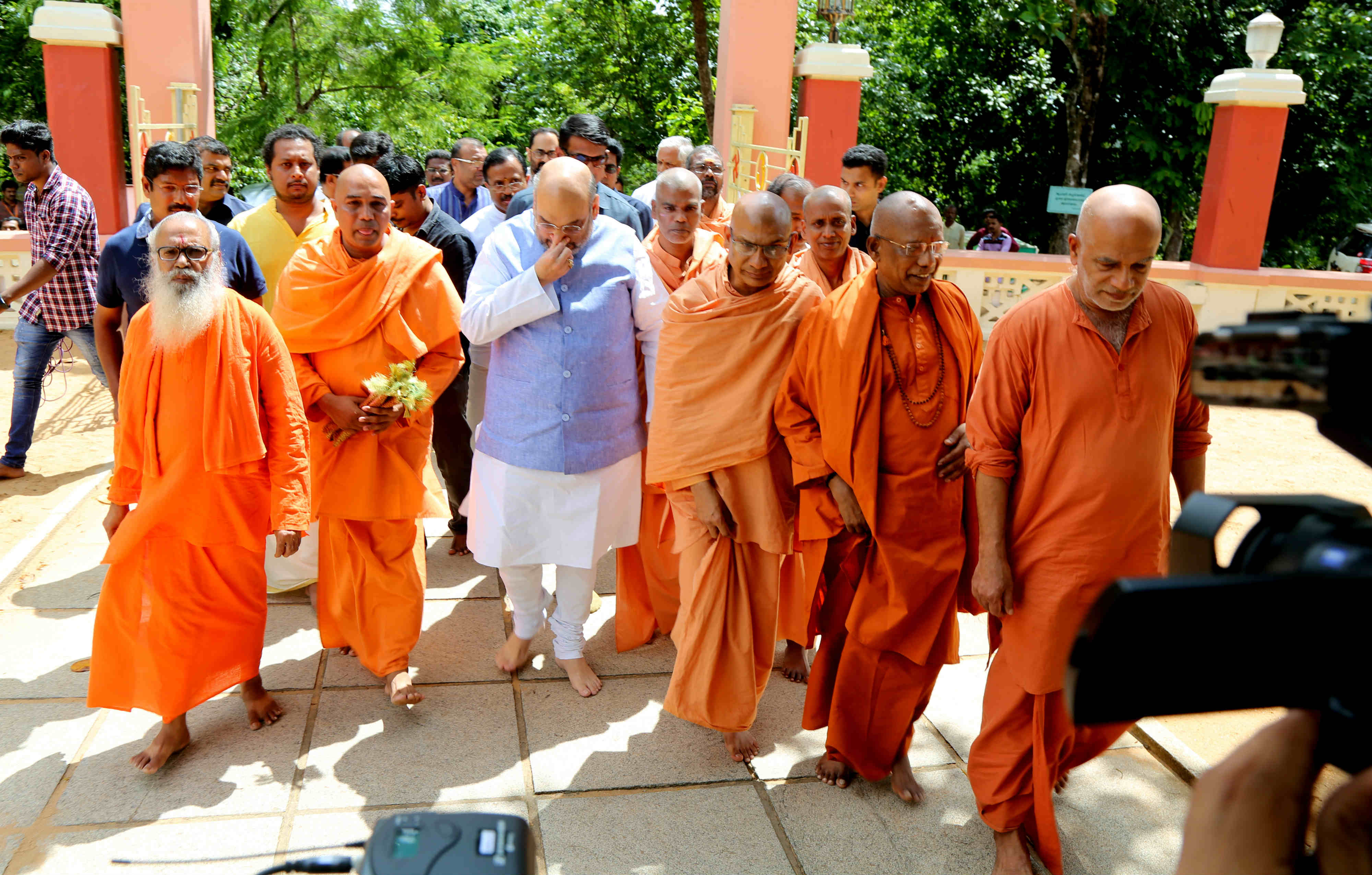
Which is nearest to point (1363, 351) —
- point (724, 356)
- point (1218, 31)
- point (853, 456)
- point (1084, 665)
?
point (1084, 665)

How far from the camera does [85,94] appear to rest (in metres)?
9.94

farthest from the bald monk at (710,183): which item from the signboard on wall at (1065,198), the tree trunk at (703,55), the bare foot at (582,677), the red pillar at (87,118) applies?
the tree trunk at (703,55)

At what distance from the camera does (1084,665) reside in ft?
3.11

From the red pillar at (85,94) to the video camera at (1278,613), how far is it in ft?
36.0

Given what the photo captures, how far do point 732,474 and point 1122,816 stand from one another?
1737 millimetres

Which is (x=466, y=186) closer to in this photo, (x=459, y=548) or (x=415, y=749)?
(x=459, y=548)

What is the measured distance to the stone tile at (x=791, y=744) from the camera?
3.83m

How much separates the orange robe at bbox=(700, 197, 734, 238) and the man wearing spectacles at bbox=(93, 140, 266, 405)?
8.35 ft

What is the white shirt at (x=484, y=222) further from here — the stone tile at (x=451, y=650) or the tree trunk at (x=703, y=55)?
the tree trunk at (x=703, y=55)

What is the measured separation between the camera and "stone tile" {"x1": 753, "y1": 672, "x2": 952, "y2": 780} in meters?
3.83

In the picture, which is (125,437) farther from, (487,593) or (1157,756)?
(1157,756)

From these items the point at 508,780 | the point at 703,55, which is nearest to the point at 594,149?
the point at 508,780

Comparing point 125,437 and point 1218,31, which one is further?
point 1218,31

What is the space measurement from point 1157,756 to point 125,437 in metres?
3.83
